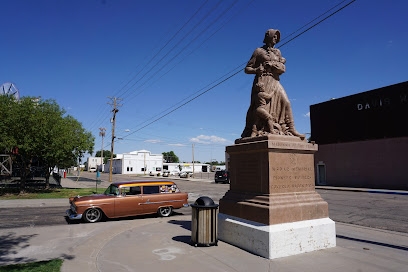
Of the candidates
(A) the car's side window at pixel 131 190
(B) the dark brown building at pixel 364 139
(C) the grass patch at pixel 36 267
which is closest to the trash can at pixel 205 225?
(C) the grass patch at pixel 36 267

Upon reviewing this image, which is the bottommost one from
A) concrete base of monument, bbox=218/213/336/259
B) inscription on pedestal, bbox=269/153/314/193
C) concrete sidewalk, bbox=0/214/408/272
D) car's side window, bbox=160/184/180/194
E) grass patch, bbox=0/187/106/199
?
grass patch, bbox=0/187/106/199

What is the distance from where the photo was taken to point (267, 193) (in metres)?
6.21

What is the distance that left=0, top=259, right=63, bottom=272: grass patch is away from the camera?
510 cm

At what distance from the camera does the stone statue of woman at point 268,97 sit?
23.7 feet

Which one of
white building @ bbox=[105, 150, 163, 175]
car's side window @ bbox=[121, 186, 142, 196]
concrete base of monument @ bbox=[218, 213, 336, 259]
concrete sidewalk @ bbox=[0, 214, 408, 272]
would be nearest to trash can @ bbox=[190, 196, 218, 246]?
concrete sidewalk @ bbox=[0, 214, 408, 272]

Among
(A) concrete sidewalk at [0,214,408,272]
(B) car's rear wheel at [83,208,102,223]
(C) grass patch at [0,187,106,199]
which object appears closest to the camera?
(A) concrete sidewalk at [0,214,408,272]

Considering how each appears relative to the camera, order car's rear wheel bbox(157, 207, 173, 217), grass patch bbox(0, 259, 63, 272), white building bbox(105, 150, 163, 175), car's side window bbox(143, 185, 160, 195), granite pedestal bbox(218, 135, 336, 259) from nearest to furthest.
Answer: grass patch bbox(0, 259, 63, 272) → granite pedestal bbox(218, 135, 336, 259) → car's side window bbox(143, 185, 160, 195) → car's rear wheel bbox(157, 207, 173, 217) → white building bbox(105, 150, 163, 175)

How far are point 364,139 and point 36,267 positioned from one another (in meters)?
29.5

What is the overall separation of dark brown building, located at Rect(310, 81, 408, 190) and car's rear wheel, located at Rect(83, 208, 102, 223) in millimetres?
25216

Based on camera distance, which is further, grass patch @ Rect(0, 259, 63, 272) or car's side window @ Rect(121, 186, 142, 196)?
car's side window @ Rect(121, 186, 142, 196)

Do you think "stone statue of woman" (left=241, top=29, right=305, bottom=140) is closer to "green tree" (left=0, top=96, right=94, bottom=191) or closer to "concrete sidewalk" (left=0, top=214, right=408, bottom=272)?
"concrete sidewalk" (left=0, top=214, right=408, bottom=272)

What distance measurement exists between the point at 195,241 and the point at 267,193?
2.10 metres

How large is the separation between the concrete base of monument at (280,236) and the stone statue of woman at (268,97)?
2198 mm

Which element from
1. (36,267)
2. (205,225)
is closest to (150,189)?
(205,225)
